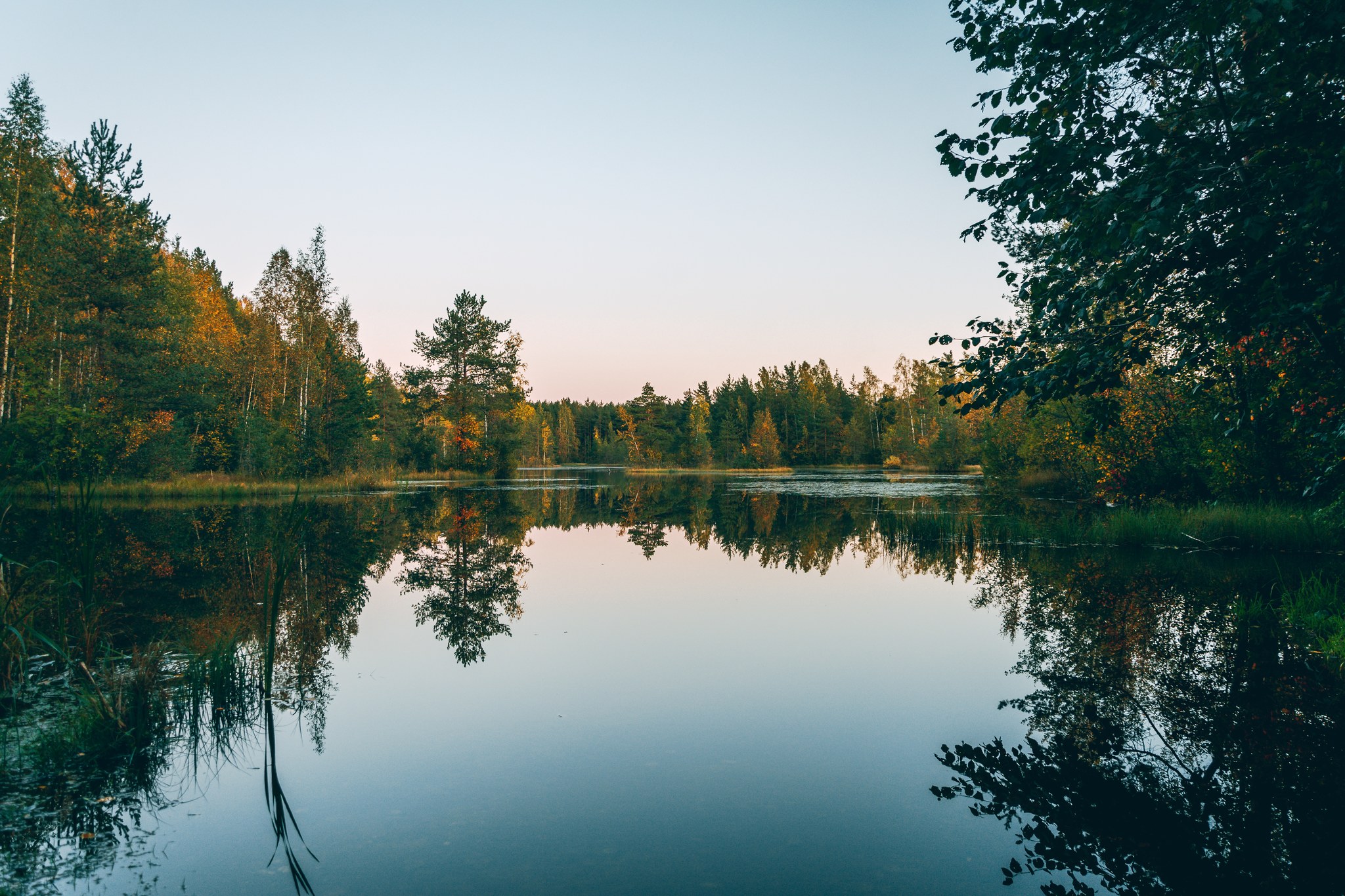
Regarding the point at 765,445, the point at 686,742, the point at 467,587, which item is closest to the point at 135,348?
the point at 467,587

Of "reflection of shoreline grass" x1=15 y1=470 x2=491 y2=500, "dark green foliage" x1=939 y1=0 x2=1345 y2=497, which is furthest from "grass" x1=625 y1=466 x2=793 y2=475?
"dark green foliage" x1=939 y1=0 x2=1345 y2=497

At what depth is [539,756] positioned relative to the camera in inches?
219

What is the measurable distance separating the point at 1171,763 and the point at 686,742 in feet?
11.8

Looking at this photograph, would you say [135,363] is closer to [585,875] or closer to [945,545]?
[945,545]

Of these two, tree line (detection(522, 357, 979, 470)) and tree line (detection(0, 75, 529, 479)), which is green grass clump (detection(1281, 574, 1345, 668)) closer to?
tree line (detection(0, 75, 529, 479))

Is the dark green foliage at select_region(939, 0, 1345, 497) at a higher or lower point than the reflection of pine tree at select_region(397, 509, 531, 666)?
higher

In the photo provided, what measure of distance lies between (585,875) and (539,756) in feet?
5.87

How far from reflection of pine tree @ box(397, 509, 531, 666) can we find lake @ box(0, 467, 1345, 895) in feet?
0.39

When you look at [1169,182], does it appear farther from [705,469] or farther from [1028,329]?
[705,469]

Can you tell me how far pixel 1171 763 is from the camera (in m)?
5.11

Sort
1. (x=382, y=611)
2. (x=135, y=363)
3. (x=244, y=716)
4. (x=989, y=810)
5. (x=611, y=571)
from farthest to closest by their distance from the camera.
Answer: (x=135, y=363), (x=611, y=571), (x=382, y=611), (x=244, y=716), (x=989, y=810)

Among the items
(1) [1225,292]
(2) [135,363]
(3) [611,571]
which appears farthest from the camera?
(2) [135,363]

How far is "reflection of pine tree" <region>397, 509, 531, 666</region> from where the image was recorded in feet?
31.7

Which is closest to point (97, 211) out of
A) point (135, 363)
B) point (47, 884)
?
point (135, 363)
